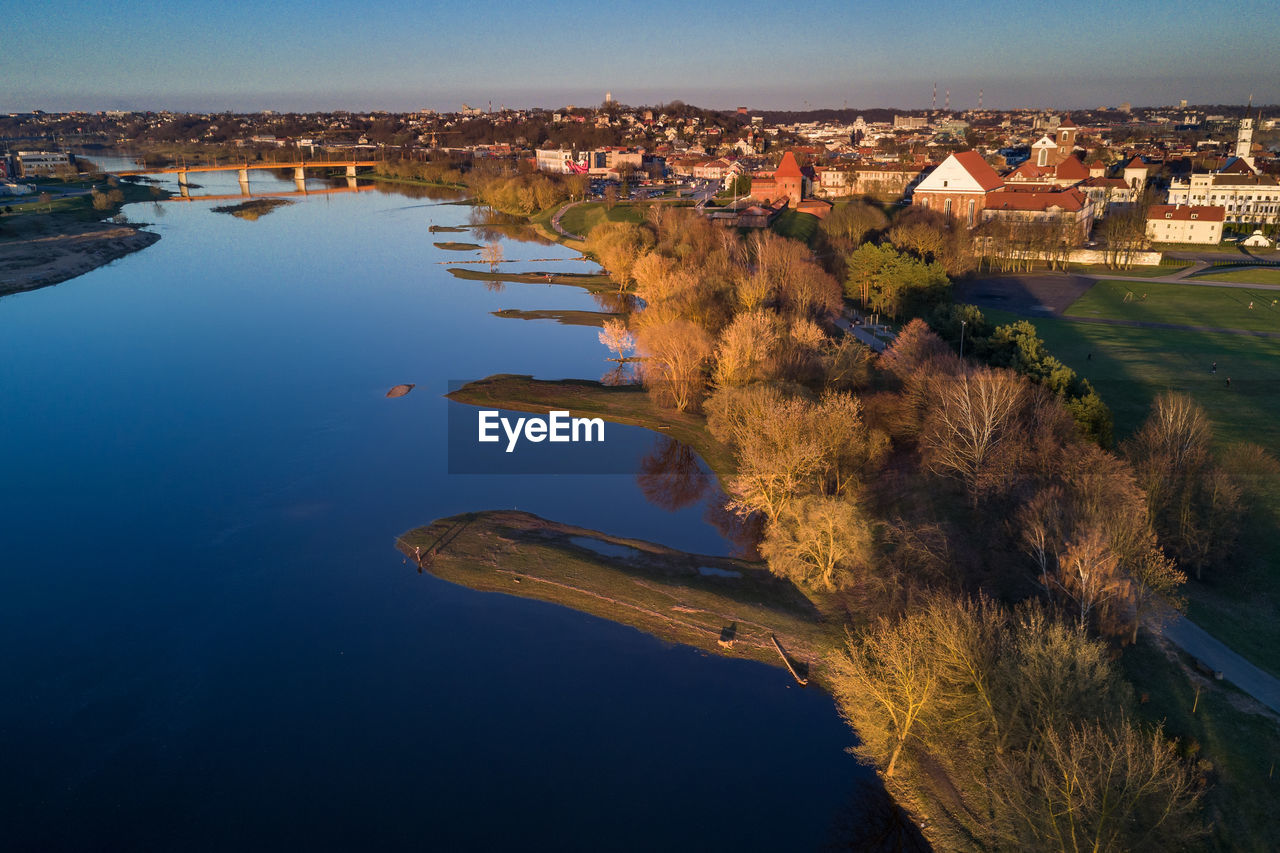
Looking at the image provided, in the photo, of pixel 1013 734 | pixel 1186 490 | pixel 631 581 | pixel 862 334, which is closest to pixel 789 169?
pixel 862 334

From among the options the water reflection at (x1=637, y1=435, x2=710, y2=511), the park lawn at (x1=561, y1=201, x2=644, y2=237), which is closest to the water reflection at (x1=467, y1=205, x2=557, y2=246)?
the park lawn at (x1=561, y1=201, x2=644, y2=237)

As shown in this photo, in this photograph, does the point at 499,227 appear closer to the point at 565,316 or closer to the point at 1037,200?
the point at 565,316

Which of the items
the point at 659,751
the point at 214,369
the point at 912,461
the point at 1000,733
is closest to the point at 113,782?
the point at 659,751

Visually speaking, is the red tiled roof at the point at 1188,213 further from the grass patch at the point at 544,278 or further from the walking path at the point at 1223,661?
the walking path at the point at 1223,661

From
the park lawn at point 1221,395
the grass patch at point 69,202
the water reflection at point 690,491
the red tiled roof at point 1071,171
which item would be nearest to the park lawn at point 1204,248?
the red tiled roof at point 1071,171

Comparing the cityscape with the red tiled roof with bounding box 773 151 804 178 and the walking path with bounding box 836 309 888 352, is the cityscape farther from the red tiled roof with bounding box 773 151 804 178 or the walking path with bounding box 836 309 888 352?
the red tiled roof with bounding box 773 151 804 178

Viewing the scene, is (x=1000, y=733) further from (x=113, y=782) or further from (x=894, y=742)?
(x=113, y=782)
